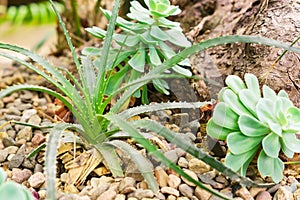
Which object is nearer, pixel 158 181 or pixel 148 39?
pixel 158 181

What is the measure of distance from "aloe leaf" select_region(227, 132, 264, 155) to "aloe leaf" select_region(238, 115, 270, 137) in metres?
0.02

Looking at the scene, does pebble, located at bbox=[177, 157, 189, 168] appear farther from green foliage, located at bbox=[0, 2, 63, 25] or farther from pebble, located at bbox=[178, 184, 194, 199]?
green foliage, located at bbox=[0, 2, 63, 25]

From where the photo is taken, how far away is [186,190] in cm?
A: 101

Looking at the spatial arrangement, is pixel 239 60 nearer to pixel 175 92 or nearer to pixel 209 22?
pixel 175 92

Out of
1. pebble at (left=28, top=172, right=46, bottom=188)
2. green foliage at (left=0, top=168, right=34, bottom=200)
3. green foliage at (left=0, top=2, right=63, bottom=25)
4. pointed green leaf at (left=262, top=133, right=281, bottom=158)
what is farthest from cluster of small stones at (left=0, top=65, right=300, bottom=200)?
green foliage at (left=0, top=2, right=63, bottom=25)

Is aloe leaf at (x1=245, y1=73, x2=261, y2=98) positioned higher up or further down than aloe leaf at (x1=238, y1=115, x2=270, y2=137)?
higher up

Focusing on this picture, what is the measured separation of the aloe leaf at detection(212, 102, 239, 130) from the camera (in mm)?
1002

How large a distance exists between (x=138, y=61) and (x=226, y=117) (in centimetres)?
32

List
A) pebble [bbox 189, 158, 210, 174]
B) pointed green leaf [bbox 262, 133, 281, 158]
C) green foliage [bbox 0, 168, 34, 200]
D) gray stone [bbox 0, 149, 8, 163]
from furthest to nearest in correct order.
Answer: gray stone [bbox 0, 149, 8, 163]
pebble [bbox 189, 158, 210, 174]
pointed green leaf [bbox 262, 133, 281, 158]
green foliage [bbox 0, 168, 34, 200]

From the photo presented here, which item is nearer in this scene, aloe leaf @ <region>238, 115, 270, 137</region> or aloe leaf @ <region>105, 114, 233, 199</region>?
aloe leaf @ <region>105, 114, 233, 199</region>

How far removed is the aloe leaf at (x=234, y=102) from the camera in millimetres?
993

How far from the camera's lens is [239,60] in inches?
49.1

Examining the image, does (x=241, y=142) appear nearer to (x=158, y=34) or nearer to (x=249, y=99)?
(x=249, y=99)

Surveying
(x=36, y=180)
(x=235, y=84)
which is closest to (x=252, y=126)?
(x=235, y=84)
